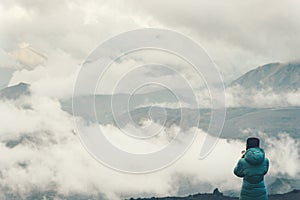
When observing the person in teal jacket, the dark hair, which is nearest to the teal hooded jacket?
the person in teal jacket

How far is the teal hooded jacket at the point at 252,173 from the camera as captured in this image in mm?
26295

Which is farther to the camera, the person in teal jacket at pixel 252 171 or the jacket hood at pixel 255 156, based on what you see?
the person in teal jacket at pixel 252 171

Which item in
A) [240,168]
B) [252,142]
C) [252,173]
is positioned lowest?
[252,173]

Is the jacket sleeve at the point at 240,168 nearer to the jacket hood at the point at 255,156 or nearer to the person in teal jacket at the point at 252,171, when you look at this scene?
the person in teal jacket at the point at 252,171

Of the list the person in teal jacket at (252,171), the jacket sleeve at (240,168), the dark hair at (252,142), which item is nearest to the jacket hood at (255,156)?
the person in teal jacket at (252,171)

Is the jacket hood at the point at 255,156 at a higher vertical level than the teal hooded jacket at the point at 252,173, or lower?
higher

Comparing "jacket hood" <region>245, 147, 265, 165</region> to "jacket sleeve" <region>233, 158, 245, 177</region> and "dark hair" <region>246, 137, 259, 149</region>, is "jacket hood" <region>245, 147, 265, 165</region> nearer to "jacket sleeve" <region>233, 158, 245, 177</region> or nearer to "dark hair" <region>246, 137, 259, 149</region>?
"dark hair" <region>246, 137, 259, 149</region>

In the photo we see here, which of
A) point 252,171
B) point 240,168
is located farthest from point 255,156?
point 240,168

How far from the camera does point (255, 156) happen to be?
26016mm

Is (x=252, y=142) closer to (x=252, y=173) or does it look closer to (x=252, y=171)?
(x=252, y=171)

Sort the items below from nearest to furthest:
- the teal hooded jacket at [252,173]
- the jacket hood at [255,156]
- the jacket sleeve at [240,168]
Result: the jacket hood at [255,156], the teal hooded jacket at [252,173], the jacket sleeve at [240,168]

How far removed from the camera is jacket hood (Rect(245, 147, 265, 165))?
2603cm

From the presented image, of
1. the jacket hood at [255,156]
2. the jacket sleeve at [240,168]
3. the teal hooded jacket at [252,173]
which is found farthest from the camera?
the jacket sleeve at [240,168]

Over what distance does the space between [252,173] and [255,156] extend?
1065mm
